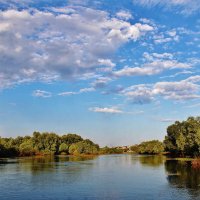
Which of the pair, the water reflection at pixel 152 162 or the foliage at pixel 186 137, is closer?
the water reflection at pixel 152 162

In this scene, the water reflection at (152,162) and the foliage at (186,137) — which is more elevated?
the foliage at (186,137)

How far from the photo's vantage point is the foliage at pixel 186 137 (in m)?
108

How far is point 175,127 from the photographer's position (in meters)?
166

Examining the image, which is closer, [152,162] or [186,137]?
[152,162]

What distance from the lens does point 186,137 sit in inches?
4774

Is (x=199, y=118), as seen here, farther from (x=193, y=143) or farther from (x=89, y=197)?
(x=89, y=197)

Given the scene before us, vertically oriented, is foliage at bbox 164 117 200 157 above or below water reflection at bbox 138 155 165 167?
above

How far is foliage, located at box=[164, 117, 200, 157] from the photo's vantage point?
355ft

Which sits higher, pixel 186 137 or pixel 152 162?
pixel 186 137

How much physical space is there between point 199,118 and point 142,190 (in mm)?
82597

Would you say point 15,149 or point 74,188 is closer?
point 74,188

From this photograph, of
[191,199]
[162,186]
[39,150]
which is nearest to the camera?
Result: [191,199]

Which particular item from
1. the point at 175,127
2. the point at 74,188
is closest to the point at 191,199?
the point at 74,188

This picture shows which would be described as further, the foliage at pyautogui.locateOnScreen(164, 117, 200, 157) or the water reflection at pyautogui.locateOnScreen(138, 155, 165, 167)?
the foliage at pyautogui.locateOnScreen(164, 117, 200, 157)
